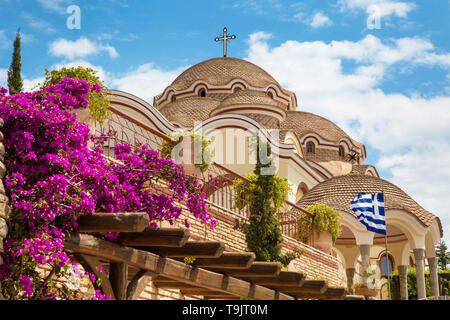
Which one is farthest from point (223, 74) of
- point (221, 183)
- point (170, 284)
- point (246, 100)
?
point (170, 284)

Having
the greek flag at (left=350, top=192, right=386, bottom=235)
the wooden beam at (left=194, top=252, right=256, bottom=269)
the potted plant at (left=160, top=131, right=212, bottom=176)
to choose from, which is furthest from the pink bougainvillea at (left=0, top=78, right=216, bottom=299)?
the greek flag at (left=350, top=192, right=386, bottom=235)

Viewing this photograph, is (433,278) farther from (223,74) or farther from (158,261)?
(223,74)

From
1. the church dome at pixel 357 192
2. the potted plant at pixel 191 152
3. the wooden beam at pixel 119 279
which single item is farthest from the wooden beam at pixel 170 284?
the church dome at pixel 357 192

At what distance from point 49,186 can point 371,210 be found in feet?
45.1

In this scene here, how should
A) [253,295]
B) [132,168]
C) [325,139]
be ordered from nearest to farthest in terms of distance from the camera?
[132,168] < [253,295] < [325,139]

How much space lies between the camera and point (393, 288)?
25797 millimetres

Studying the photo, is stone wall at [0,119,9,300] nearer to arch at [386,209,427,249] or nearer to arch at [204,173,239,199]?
arch at [204,173,239,199]

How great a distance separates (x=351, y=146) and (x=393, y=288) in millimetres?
9411

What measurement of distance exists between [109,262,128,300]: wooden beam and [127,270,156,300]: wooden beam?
0.11m

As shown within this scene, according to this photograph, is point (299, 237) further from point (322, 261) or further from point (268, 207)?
point (268, 207)

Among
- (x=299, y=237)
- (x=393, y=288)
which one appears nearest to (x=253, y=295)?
(x=299, y=237)

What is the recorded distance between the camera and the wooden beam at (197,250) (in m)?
7.63

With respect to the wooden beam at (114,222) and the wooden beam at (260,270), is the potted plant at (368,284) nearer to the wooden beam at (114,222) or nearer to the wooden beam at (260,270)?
the wooden beam at (260,270)

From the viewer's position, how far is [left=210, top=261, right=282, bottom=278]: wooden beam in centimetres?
897
